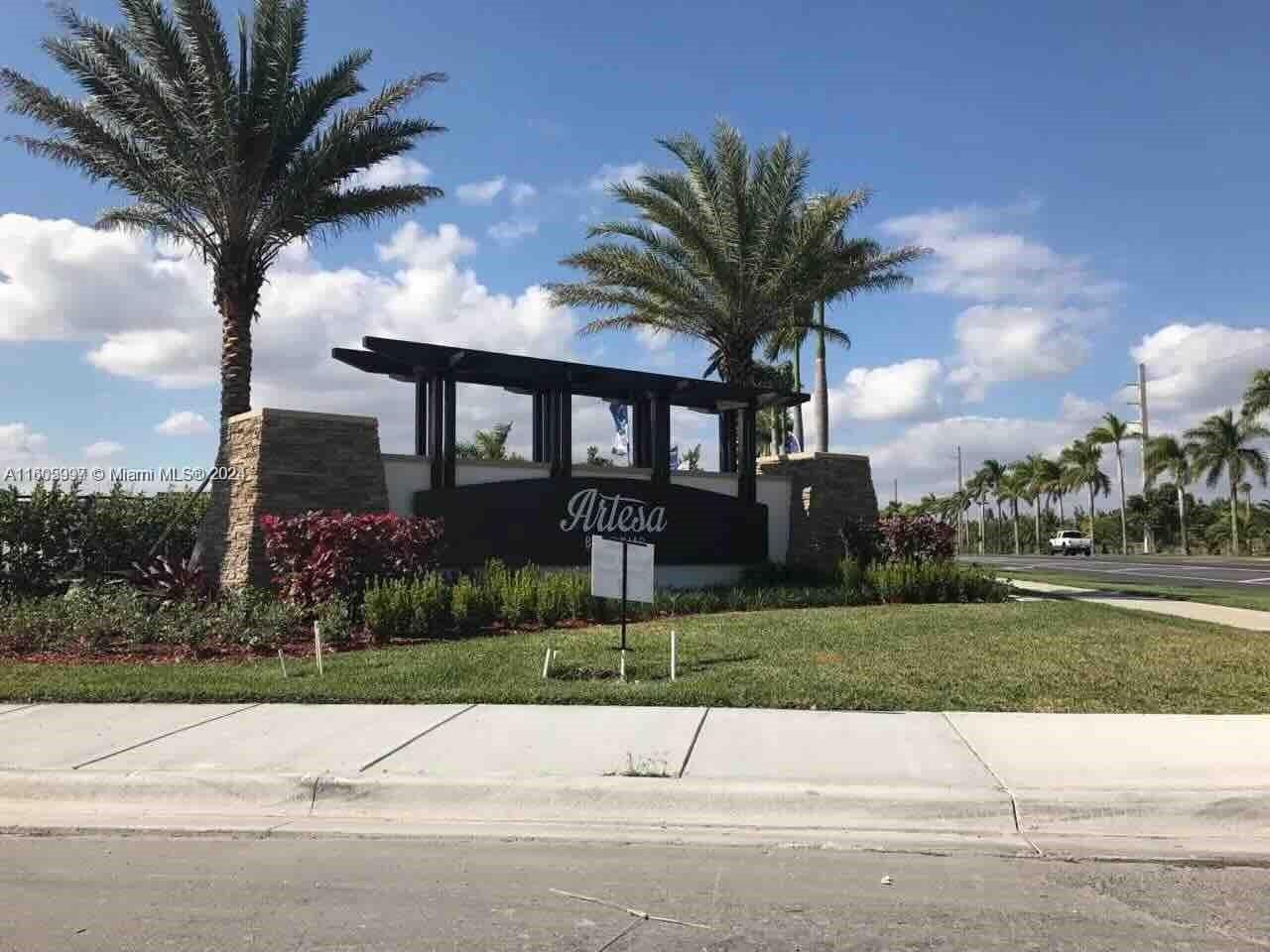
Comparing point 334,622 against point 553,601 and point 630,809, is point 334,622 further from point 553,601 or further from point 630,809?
point 630,809

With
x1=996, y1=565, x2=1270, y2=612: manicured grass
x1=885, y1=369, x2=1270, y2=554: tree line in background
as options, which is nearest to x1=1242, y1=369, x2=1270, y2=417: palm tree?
x1=885, y1=369, x2=1270, y2=554: tree line in background

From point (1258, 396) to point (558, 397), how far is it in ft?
157

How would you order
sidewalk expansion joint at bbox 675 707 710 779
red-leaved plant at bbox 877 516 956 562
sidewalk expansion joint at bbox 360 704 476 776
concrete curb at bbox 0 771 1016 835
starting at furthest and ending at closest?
red-leaved plant at bbox 877 516 956 562
sidewalk expansion joint at bbox 360 704 476 776
sidewalk expansion joint at bbox 675 707 710 779
concrete curb at bbox 0 771 1016 835

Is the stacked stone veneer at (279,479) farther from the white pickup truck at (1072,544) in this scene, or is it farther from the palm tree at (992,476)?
the palm tree at (992,476)

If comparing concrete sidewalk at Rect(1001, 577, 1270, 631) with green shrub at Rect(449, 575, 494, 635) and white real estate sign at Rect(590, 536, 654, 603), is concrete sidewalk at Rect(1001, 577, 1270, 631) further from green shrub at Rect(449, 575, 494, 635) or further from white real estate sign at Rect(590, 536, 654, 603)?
green shrub at Rect(449, 575, 494, 635)

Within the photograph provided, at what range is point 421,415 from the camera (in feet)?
57.4

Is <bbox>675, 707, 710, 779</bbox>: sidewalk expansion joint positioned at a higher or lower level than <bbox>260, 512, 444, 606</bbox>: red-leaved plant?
lower

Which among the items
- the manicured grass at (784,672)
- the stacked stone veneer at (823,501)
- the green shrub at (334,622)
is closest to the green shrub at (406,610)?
the green shrub at (334,622)

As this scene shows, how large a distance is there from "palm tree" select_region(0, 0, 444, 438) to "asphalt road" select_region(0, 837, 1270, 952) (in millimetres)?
12915

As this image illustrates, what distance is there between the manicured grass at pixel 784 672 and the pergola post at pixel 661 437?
594 cm

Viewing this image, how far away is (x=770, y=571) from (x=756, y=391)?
3558 mm

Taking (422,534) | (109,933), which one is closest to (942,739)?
(109,933)

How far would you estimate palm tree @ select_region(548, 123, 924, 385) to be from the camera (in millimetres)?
20875

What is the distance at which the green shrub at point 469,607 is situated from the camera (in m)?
13.0
